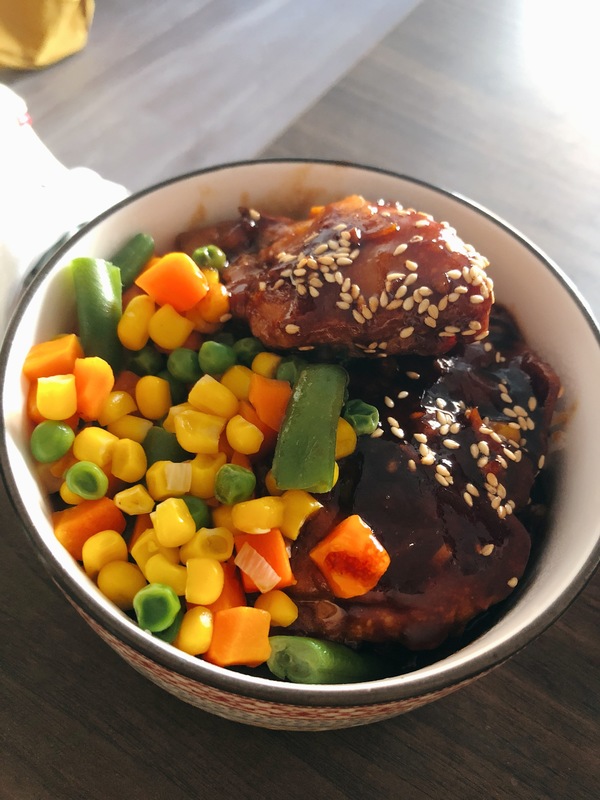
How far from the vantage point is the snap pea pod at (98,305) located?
1.46 m

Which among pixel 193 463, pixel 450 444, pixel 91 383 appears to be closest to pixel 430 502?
pixel 450 444

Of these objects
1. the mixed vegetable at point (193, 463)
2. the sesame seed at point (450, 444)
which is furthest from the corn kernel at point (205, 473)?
the sesame seed at point (450, 444)

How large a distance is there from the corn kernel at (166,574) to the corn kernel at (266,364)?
458 millimetres

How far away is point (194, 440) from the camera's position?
135cm

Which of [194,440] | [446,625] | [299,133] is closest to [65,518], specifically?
[194,440]

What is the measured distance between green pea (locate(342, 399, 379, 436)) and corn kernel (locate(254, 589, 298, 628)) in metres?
0.35

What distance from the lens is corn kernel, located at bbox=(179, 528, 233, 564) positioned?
1250 mm

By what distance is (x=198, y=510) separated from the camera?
131 centimetres

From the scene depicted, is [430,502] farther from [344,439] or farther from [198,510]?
[198,510]

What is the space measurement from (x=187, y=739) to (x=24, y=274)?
1028mm

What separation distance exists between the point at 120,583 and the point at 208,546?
17 cm

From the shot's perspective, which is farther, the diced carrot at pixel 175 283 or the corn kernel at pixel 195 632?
the diced carrot at pixel 175 283

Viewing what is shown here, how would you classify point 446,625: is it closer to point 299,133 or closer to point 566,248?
point 566,248

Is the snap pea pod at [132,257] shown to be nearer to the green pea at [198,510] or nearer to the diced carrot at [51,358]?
the diced carrot at [51,358]
